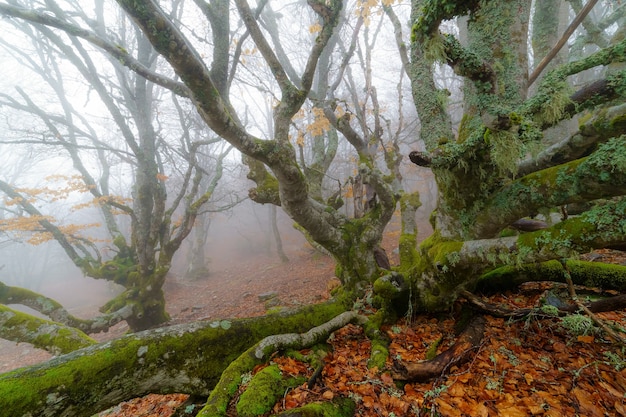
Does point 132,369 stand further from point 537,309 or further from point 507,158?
point 537,309

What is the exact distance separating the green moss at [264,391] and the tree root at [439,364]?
1.04 m

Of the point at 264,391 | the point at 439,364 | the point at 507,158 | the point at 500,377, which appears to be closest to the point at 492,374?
the point at 500,377

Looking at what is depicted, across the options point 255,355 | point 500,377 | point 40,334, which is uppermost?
point 40,334

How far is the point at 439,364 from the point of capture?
107 inches

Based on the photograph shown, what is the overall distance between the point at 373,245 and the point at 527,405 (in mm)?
3958

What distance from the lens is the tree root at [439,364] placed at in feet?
8.75

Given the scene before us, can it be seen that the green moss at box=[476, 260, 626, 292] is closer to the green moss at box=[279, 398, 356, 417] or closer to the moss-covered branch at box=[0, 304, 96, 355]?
the green moss at box=[279, 398, 356, 417]

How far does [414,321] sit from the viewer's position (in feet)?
13.3

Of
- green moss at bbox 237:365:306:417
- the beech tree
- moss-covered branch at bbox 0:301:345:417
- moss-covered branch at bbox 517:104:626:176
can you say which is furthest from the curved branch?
moss-covered branch at bbox 517:104:626:176

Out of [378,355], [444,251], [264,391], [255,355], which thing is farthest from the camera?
[444,251]

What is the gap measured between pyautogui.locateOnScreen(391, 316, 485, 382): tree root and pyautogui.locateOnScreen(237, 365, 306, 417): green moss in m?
1.04

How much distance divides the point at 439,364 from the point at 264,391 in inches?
70.6

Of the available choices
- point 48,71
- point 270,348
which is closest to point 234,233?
point 48,71

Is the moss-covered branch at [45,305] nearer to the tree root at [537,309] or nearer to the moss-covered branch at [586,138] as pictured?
the tree root at [537,309]
